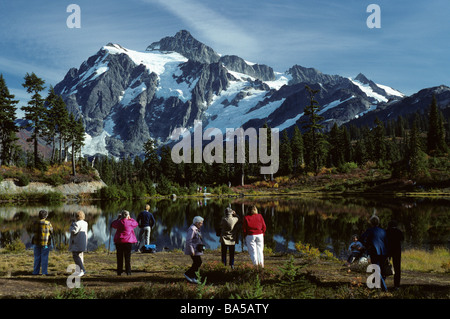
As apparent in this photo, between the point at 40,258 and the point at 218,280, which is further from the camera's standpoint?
the point at 40,258

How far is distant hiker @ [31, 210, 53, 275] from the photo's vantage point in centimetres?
1051

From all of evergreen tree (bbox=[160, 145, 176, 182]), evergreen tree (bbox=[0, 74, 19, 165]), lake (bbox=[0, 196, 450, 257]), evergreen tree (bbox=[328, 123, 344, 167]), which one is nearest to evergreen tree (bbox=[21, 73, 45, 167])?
evergreen tree (bbox=[0, 74, 19, 165])

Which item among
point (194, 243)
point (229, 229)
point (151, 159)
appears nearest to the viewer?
point (194, 243)

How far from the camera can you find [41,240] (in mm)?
10562

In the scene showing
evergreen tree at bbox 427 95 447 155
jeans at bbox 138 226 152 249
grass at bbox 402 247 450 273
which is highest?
evergreen tree at bbox 427 95 447 155

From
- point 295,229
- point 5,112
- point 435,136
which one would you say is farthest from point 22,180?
point 435,136

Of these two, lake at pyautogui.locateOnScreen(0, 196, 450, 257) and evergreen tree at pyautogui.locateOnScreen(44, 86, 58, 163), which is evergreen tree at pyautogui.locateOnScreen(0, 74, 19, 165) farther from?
lake at pyautogui.locateOnScreen(0, 196, 450, 257)

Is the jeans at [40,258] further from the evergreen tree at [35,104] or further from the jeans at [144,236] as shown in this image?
the evergreen tree at [35,104]

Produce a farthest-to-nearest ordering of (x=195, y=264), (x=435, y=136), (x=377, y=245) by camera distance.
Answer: (x=435, y=136) < (x=195, y=264) < (x=377, y=245)

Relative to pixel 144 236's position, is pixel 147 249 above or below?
below

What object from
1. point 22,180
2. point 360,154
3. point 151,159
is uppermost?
point 360,154

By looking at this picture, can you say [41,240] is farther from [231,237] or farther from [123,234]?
[231,237]
